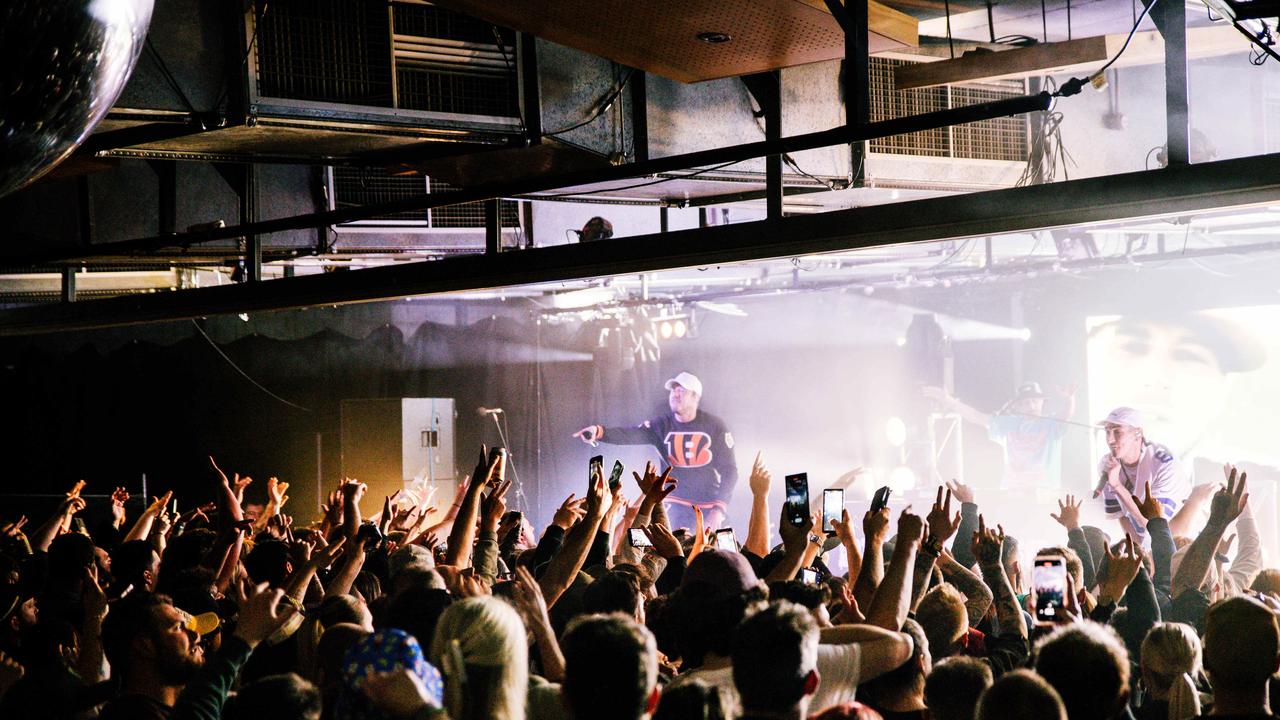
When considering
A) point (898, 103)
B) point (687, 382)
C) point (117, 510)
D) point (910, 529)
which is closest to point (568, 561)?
point (910, 529)

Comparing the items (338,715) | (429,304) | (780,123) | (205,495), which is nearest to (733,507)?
(429,304)

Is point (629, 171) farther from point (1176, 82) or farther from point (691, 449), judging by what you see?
point (691, 449)

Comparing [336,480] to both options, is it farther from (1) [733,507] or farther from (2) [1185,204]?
(2) [1185,204]

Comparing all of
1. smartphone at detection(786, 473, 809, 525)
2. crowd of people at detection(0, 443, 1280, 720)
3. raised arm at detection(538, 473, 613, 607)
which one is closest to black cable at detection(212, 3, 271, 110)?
crowd of people at detection(0, 443, 1280, 720)

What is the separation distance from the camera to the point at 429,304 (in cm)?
1066

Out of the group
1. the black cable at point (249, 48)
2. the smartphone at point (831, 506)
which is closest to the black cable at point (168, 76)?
the black cable at point (249, 48)

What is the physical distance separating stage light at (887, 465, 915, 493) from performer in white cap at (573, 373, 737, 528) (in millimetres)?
1451

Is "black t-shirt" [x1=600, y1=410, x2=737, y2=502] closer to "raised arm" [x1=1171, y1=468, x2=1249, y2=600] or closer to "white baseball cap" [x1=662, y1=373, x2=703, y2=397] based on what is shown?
"white baseball cap" [x1=662, y1=373, x2=703, y2=397]

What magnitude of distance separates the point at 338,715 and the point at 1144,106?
4.95 m

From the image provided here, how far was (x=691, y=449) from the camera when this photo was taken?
1034 centimetres

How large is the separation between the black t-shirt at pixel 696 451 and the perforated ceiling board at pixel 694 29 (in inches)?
257

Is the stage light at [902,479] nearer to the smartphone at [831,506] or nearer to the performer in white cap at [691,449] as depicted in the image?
the performer in white cap at [691,449]

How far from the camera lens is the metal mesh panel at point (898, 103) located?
15.3 feet

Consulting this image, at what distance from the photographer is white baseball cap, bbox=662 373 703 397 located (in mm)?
10312
